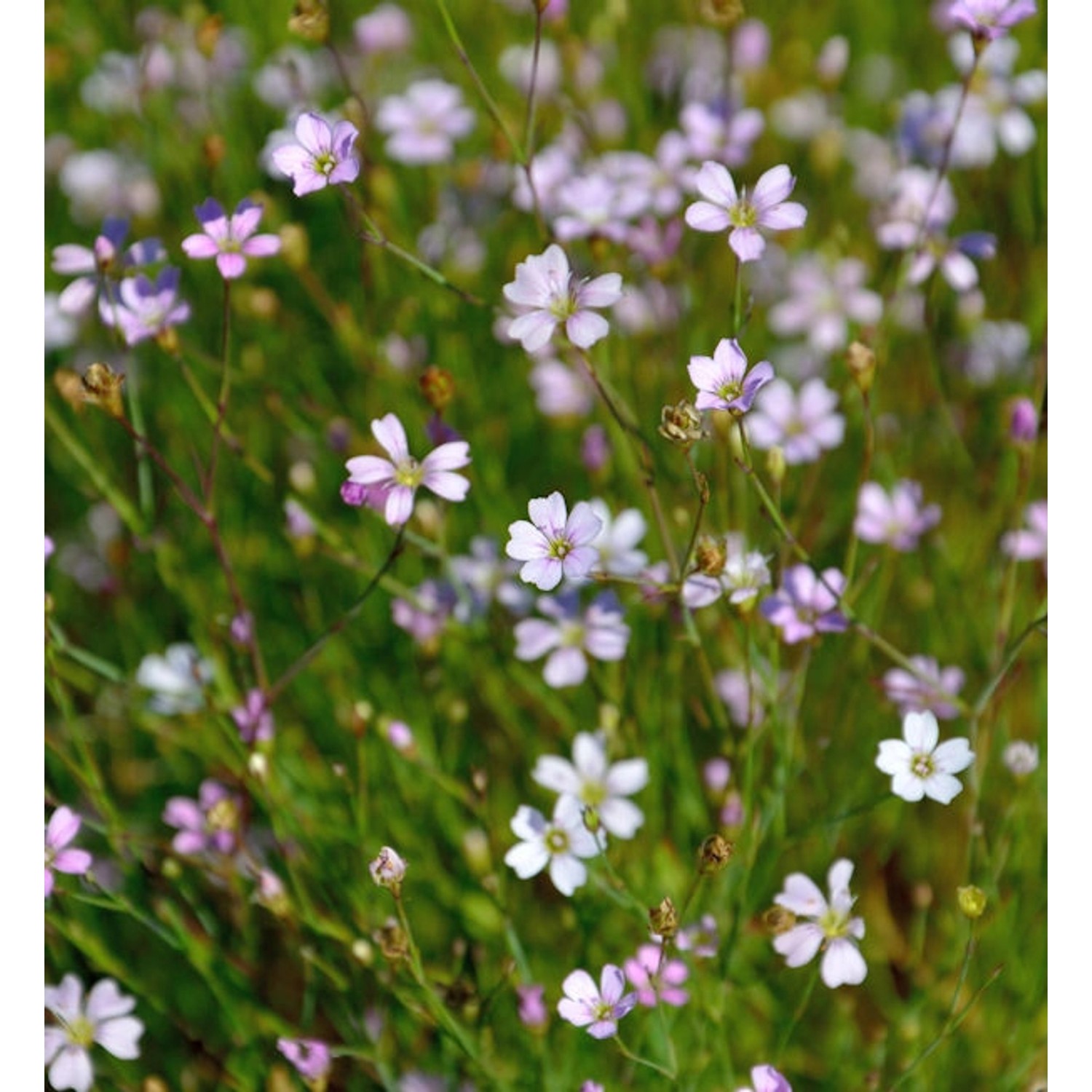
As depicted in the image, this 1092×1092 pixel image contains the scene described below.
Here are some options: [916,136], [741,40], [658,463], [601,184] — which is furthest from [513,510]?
[741,40]

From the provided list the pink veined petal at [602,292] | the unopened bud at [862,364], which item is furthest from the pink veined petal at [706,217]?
the unopened bud at [862,364]

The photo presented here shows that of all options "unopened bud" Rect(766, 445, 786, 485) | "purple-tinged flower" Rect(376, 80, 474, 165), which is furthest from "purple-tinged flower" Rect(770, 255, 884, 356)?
"unopened bud" Rect(766, 445, 786, 485)

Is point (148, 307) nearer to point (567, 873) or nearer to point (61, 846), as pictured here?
point (61, 846)

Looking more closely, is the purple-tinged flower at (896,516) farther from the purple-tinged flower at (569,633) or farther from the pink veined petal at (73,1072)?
the pink veined petal at (73,1072)

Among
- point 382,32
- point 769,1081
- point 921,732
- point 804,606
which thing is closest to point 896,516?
point 804,606

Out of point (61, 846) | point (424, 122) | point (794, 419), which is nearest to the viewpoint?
point (61, 846)

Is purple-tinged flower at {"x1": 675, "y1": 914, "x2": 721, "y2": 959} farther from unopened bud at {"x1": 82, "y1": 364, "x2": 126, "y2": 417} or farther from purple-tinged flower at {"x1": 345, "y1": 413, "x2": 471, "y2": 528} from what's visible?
unopened bud at {"x1": 82, "y1": 364, "x2": 126, "y2": 417}
